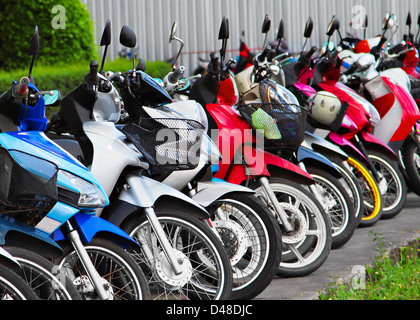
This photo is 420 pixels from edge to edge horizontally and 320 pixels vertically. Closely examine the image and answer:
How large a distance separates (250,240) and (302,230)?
48 cm

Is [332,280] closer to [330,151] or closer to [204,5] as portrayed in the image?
[330,151]

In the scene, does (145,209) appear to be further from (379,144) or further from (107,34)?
(379,144)

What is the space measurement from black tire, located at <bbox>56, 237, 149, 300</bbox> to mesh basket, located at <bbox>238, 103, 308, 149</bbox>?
1.49 meters

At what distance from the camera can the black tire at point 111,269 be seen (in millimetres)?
3004

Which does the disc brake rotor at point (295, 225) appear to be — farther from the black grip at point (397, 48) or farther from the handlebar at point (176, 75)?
the black grip at point (397, 48)

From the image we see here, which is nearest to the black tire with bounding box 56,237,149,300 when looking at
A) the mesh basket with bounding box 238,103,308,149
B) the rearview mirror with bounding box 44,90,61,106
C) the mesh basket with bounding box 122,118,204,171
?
the mesh basket with bounding box 122,118,204,171

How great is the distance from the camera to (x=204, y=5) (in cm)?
1061

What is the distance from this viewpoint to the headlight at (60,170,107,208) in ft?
9.89

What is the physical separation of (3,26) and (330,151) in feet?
16.1

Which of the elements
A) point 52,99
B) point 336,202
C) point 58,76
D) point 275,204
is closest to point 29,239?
point 52,99

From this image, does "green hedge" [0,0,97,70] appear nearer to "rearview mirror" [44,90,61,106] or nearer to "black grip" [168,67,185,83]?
"black grip" [168,67,185,83]

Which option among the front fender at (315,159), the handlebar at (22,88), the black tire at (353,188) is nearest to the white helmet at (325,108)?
the black tire at (353,188)

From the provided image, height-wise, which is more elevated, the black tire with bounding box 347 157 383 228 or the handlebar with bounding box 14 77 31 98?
the handlebar with bounding box 14 77 31 98

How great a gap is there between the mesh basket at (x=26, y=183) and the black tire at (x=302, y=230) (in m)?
1.77
